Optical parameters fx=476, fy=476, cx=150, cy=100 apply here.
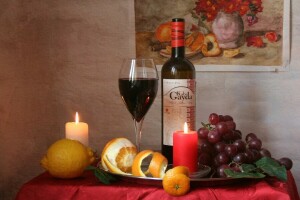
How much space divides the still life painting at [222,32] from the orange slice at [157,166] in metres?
0.54

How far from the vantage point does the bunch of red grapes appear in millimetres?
1006

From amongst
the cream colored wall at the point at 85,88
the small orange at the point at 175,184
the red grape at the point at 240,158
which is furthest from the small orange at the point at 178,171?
the cream colored wall at the point at 85,88

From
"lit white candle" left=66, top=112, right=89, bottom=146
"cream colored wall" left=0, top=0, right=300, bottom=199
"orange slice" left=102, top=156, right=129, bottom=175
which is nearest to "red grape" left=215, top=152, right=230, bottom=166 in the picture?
"orange slice" left=102, top=156, right=129, bottom=175

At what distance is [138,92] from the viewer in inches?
41.0

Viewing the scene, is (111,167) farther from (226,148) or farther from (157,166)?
(226,148)

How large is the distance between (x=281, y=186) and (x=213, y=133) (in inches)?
7.6

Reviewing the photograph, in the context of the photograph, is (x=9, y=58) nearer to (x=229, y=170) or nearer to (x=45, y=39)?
(x=45, y=39)

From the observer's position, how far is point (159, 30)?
4.80ft

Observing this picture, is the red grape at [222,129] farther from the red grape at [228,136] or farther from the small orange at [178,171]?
the small orange at [178,171]

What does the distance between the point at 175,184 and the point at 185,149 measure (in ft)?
0.35

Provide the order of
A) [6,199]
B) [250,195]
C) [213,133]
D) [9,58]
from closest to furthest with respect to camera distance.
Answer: [250,195], [213,133], [9,58], [6,199]

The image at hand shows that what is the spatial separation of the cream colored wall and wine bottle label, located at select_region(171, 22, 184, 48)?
0.40 metres

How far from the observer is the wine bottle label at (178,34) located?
3.45 feet

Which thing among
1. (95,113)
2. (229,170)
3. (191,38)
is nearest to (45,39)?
(95,113)
